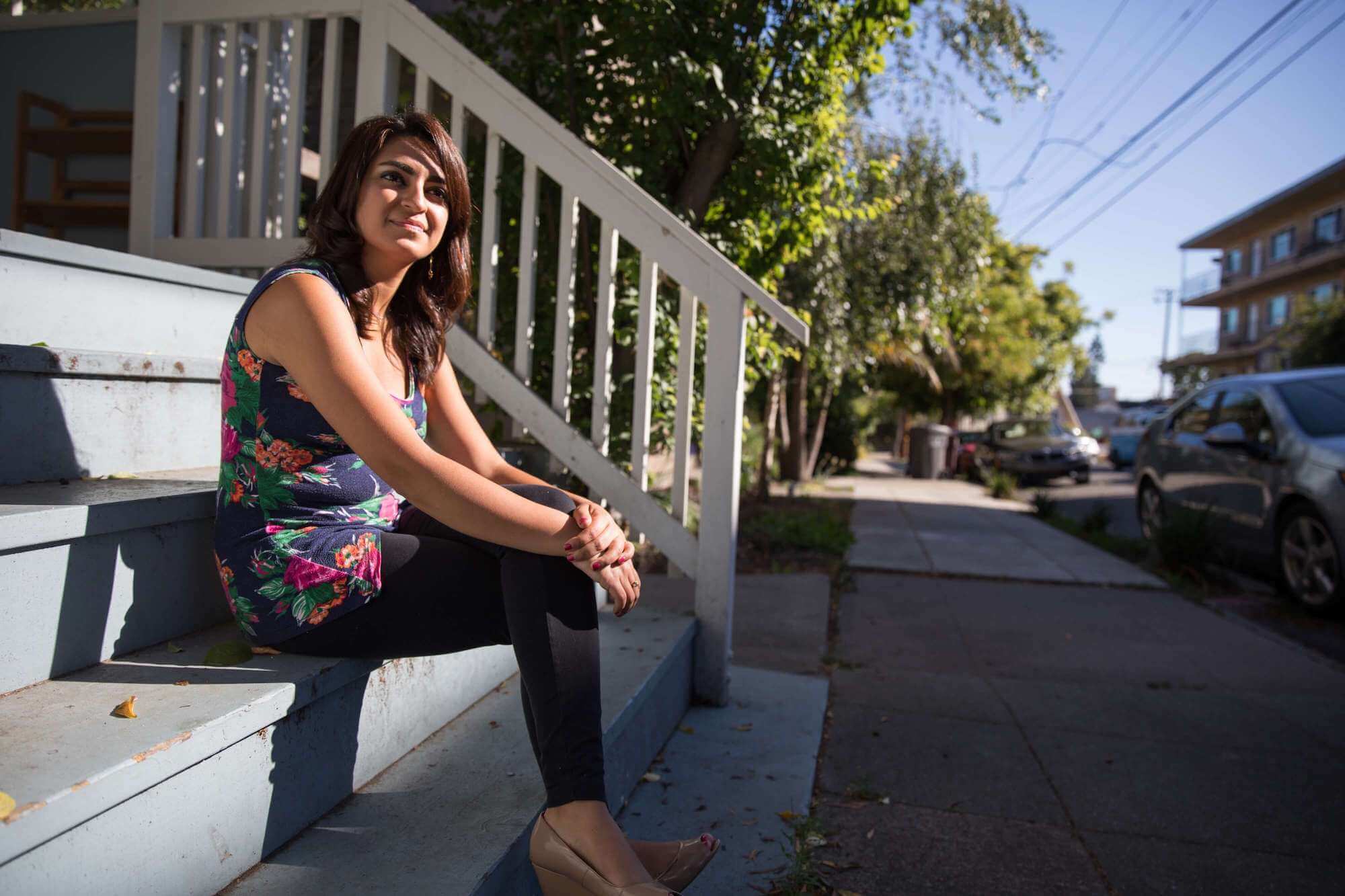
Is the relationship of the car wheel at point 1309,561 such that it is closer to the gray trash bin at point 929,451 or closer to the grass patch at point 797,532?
the grass patch at point 797,532

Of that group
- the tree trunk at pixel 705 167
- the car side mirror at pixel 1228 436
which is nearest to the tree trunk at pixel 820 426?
the car side mirror at pixel 1228 436

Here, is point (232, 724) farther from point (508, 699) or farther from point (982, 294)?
point (982, 294)

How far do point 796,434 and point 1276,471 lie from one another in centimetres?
789

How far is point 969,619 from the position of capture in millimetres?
4879

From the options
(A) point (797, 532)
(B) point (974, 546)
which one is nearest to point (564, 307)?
(A) point (797, 532)

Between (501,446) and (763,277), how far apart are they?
189 cm

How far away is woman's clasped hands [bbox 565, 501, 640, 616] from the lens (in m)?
1.74

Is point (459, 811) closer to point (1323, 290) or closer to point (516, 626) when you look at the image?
point (516, 626)

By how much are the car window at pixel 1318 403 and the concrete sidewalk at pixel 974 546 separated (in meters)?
1.31

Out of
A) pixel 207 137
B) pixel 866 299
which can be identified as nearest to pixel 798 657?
pixel 207 137

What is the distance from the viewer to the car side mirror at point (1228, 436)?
596 cm

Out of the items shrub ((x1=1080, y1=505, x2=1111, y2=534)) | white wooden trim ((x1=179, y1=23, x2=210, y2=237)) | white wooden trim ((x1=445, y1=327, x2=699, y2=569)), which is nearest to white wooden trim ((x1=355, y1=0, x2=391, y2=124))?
white wooden trim ((x1=179, y1=23, x2=210, y2=237))

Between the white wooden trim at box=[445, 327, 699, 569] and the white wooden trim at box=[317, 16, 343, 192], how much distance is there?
3.03 ft

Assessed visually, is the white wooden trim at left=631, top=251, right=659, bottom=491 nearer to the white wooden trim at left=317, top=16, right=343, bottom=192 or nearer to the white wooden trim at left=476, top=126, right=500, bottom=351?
the white wooden trim at left=476, top=126, right=500, bottom=351
